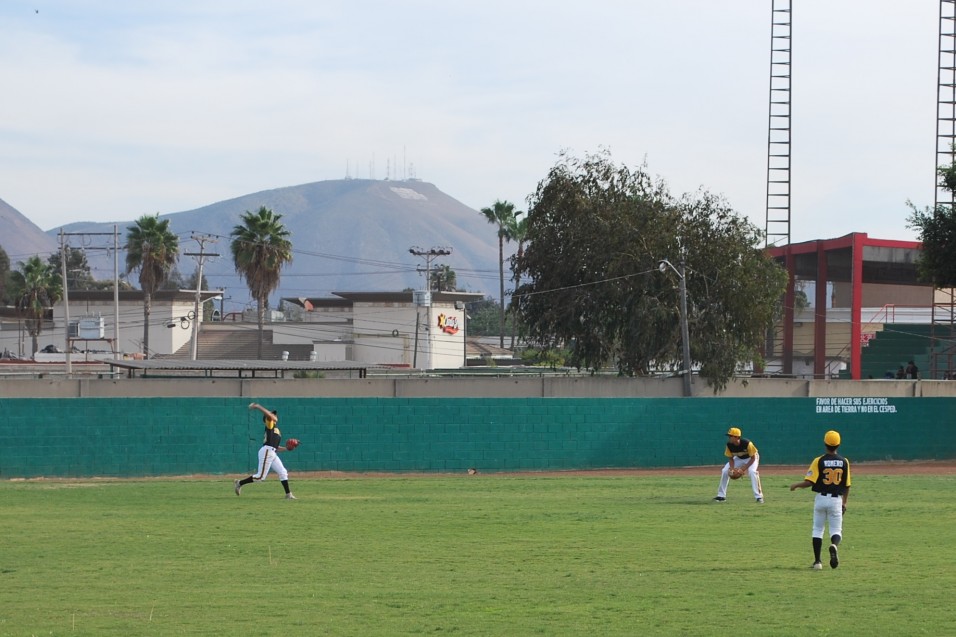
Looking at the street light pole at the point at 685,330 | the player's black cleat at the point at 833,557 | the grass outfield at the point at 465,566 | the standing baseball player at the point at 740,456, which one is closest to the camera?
the grass outfield at the point at 465,566

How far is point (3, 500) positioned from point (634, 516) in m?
14.3

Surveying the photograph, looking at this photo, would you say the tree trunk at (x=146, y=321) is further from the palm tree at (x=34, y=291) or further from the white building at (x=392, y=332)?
the palm tree at (x=34, y=291)

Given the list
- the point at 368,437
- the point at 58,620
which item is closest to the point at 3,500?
the point at 368,437

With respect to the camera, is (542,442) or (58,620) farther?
(542,442)

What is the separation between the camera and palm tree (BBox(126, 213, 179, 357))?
284 ft

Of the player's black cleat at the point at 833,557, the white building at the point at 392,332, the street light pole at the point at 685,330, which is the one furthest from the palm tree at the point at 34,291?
the player's black cleat at the point at 833,557

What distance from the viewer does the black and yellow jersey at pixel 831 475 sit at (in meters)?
16.2

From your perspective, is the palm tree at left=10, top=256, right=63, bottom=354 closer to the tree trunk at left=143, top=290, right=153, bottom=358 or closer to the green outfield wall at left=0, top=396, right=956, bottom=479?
the tree trunk at left=143, top=290, right=153, bottom=358

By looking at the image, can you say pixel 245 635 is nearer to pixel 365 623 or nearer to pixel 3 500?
pixel 365 623

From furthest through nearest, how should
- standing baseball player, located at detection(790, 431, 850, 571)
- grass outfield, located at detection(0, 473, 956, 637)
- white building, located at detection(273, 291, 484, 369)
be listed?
white building, located at detection(273, 291, 484, 369) → standing baseball player, located at detection(790, 431, 850, 571) → grass outfield, located at detection(0, 473, 956, 637)

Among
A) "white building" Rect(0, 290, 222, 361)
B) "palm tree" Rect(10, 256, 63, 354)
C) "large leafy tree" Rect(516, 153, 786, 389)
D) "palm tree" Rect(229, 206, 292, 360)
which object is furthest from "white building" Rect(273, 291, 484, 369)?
"large leafy tree" Rect(516, 153, 786, 389)

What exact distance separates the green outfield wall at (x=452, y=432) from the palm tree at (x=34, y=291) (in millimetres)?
73417

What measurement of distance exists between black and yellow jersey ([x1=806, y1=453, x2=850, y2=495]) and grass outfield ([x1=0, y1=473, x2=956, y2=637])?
3.79ft

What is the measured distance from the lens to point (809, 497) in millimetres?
28734
